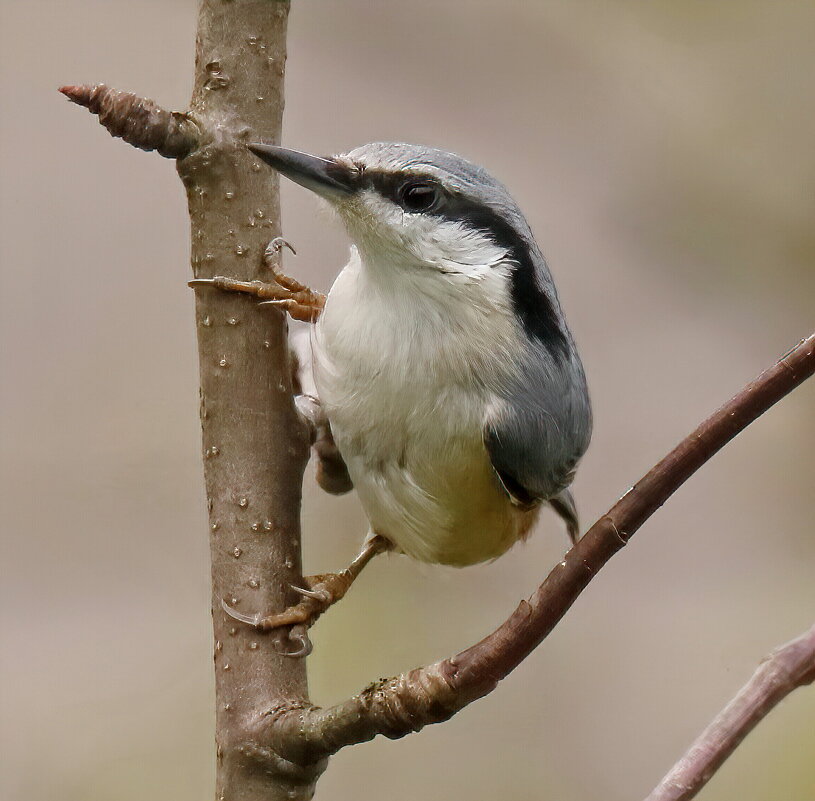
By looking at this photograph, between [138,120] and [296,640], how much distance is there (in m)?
0.57

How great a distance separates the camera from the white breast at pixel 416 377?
4.33 ft

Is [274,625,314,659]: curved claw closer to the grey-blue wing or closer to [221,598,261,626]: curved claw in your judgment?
[221,598,261,626]: curved claw

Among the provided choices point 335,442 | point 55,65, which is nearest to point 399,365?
point 335,442

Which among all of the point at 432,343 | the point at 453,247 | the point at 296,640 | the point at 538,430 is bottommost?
the point at 296,640

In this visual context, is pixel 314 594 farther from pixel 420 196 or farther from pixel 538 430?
pixel 420 196

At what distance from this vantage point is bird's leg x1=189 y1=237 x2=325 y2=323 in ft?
3.87

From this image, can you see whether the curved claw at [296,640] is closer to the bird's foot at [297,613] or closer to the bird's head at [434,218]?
the bird's foot at [297,613]

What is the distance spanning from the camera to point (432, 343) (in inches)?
51.7

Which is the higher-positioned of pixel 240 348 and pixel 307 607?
pixel 240 348

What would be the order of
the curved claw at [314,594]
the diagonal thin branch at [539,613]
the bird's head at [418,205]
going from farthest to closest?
the bird's head at [418,205] < the curved claw at [314,594] < the diagonal thin branch at [539,613]

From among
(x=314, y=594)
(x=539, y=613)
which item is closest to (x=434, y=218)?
(x=314, y=594)

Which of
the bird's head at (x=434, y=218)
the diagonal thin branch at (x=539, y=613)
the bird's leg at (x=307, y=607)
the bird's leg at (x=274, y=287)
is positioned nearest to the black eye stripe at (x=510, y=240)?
the bird's head at (x=434, y=218)

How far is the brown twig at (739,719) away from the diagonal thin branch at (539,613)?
0.44 ft

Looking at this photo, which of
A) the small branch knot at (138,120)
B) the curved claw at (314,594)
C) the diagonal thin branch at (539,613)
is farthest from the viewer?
the curved claw at (314,594)
